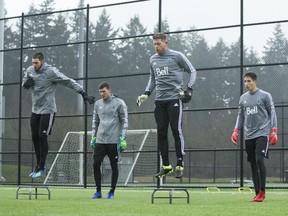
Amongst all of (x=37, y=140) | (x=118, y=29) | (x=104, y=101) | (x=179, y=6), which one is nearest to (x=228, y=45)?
(x=179, y=6)

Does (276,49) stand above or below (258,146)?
above

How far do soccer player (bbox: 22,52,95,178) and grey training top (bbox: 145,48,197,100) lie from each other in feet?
5.09

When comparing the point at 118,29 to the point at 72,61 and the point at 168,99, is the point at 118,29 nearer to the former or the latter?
the point at 72,61

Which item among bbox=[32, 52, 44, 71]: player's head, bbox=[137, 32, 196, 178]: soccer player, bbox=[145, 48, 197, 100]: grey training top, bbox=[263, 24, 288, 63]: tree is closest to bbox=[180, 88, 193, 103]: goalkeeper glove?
bbox=[137, 32, 196, 178]: soccer player

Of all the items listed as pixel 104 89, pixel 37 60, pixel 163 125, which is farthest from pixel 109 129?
pixel 163 125

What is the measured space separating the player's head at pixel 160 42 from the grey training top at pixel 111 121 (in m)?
2.01

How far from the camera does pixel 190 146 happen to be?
22.3 meters

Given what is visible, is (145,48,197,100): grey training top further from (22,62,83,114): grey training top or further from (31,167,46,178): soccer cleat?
(31,167,46,178): soccer cleat

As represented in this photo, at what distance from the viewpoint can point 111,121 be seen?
1175 cm

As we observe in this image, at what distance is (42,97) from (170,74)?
2.38 metres

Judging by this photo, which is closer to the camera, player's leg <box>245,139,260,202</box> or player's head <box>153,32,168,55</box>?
player's head <box>153,32,168,55</box>

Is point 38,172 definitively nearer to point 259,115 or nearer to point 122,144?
point 122,144

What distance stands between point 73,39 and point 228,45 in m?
9.93

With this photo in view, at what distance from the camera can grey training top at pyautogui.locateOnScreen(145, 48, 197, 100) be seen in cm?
990
